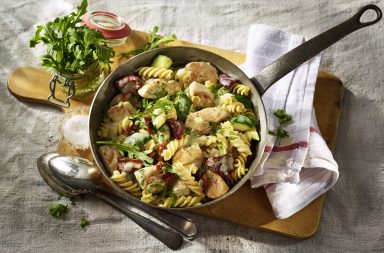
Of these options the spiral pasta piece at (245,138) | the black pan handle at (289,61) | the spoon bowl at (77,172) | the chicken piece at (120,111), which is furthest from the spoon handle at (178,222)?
the black pan handle at (289,61)

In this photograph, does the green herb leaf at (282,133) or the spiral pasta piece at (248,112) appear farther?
the green herb leaf at (282,133)

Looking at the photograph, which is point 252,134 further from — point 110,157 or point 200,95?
point 110,157

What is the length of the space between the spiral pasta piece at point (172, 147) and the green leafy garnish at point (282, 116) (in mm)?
784

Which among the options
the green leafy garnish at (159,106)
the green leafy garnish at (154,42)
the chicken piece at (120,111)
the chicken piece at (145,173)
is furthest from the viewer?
the green leafy garnish at (154,42)

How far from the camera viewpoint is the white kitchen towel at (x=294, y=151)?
305cm

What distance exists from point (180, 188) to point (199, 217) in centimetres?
48

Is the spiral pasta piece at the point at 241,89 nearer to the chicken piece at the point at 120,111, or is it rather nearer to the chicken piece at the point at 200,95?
the chicken piece at the point at 200,95

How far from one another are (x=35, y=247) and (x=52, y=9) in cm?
203

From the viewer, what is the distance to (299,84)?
3.36m

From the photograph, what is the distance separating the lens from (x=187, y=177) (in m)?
2.74

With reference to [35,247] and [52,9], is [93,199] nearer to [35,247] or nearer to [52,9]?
[35,247]

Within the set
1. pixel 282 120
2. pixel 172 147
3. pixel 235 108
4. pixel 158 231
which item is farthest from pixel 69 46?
pixel 282 120

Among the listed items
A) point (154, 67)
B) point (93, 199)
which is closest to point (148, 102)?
point (154, 67)

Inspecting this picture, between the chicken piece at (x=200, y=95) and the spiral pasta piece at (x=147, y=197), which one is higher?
the chicken piece at (x=200, y=95)
